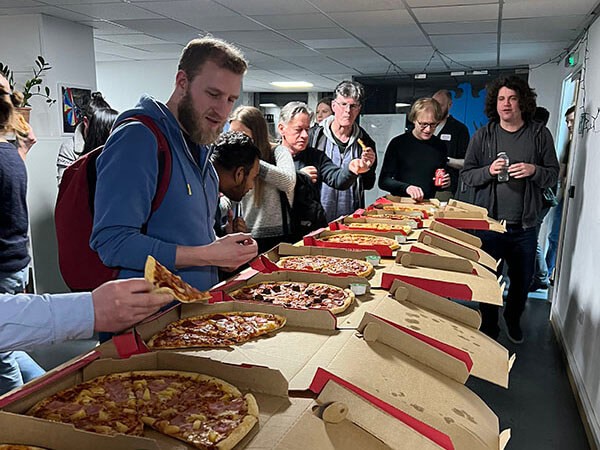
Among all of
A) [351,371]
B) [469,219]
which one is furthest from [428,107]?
[351,371]

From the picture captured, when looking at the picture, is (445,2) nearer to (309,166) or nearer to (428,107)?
(428,107)

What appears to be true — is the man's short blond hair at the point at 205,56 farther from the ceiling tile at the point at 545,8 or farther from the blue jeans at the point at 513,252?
the ceiling tile at the point at 545,8

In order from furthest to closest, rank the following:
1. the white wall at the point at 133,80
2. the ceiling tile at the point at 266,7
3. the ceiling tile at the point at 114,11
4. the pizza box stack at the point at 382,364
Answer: the white wall at the point at 133,80
the ceiling tile at the point at 114,11
the ceiling tile at the point at 266,7
the pizza box stack at the point at 382,364

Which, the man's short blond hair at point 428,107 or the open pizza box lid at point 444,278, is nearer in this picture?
the open pizza box lid at point 444,278

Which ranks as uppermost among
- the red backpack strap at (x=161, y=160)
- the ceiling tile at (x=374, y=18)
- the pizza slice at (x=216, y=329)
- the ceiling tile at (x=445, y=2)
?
the ceiling tile at (x=374, y=18)

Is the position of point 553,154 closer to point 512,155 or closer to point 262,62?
point 512,155

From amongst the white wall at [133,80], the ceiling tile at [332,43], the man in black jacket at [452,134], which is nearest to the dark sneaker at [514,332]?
the man in black jacket at [452,134]

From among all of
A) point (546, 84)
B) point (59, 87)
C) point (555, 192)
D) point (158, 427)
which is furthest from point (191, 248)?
point (546, 84)

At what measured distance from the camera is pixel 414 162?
384 cm

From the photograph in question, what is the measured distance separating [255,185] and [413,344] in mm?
1433

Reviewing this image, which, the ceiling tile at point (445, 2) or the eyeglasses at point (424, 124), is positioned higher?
the ceiling tile at point (445, 2)

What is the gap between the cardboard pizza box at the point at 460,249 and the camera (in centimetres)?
221

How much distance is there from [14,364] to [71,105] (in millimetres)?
2983

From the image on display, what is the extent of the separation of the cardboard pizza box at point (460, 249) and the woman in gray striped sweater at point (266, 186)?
0.69 m
